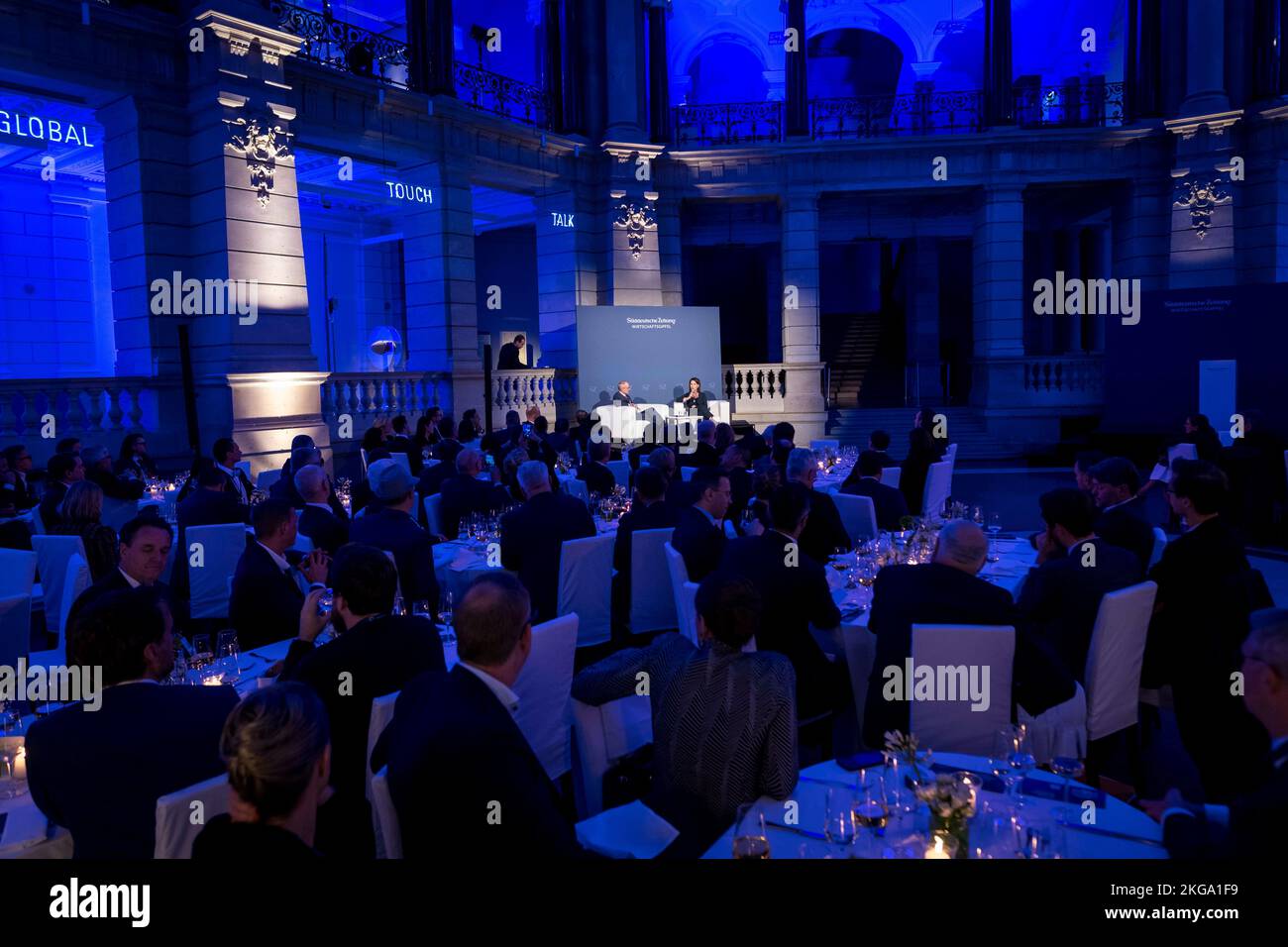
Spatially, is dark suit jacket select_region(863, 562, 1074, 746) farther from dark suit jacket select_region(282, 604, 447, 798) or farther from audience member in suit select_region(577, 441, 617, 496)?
audience member in suit select_region(577, 441, 617, 496)

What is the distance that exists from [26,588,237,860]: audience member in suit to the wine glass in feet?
4.60

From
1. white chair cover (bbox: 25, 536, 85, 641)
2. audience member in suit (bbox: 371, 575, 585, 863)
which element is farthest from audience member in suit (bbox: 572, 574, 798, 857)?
white chair cover (bbox: 25, 536, 85, 641)

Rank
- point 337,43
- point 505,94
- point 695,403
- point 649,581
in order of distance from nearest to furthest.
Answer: point 649,581 < point 337,43 < point 695,403 < point 505,94

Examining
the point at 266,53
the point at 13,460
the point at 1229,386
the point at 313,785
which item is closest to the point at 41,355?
the point at 266,53

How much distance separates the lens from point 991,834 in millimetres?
2184

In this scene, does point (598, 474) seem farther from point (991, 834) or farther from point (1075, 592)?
point (991, 834)

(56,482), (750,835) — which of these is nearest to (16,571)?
(56,482)

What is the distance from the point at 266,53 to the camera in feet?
35.9

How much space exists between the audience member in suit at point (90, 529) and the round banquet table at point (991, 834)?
3.55 metres

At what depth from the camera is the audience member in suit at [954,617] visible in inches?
131

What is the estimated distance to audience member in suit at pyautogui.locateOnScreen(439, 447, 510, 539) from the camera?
275 inches

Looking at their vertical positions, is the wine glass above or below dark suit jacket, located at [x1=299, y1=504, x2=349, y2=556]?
below

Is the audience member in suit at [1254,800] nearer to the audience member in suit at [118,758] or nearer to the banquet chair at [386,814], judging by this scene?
the banquet chair at [386,814]

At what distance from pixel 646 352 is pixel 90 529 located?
1143 centimetres
